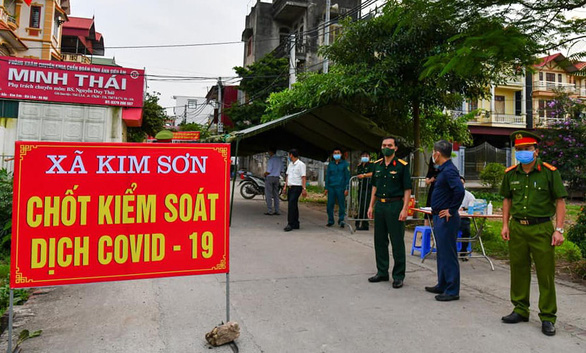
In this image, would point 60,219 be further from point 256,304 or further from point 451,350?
point 451,350

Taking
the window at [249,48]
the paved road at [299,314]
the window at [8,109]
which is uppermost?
the window at [249,48]

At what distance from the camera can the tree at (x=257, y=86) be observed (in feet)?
89.3

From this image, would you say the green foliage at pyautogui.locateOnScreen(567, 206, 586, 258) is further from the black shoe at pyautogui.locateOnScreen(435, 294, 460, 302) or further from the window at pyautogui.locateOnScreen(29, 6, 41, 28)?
the window at pyautogui.locateOnScreen(29, 6, 41, 28)

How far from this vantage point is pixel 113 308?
3902 mm

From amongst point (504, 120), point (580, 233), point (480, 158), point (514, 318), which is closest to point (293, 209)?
point (580, 233)

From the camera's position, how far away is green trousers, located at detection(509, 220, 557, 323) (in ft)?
11.3

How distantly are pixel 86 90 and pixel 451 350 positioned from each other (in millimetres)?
18818

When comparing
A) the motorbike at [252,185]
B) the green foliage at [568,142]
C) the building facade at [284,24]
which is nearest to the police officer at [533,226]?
the motorbike at [252,185]

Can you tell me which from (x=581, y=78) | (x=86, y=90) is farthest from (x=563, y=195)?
(x=86, y=90)

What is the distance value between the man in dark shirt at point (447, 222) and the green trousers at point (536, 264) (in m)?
0.65

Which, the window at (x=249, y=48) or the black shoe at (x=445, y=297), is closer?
the black shoe at (x=445, y=297)

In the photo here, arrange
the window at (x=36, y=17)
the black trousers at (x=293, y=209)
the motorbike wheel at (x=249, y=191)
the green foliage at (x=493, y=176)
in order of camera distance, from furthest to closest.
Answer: the window at (x=36, y=17)
the green foliage at (x=493, y=176)
the motorbike wheel at (x=249, y=191)
the black trousers at (x=293, y=209)

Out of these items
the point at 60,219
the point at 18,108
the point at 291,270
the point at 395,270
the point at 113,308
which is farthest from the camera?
the point at 18,108

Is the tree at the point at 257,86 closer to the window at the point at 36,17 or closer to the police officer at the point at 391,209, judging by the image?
the window at the point at 36,17
